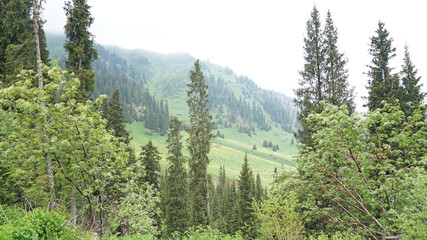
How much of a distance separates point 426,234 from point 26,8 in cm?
2167

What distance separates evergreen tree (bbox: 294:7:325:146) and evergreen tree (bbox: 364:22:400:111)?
6.67 m

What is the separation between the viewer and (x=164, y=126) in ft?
518

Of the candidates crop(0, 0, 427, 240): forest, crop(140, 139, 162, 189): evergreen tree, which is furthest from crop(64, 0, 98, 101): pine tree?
crop(140, 139, 162, 189): evergreen tree

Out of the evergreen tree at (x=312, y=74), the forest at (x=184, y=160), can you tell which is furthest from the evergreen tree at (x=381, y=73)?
the evergreen tree at (x=312, y=74)

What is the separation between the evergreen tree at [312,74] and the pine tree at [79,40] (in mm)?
19216

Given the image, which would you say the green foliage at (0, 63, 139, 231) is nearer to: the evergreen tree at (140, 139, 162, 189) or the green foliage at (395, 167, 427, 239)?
the green foliage at (395, 167, 427, 239)

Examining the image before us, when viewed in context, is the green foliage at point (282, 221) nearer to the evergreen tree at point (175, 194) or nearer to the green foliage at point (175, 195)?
the green foliage at point (175, 195)

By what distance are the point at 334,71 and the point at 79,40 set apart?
939 inches

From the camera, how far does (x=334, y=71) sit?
62.3 ft

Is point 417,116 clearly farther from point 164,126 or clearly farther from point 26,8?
point 164,126

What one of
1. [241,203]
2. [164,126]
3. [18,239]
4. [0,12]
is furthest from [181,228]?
[164,126]

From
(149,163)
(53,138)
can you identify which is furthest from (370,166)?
(149,163)

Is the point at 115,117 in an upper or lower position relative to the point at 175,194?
upper

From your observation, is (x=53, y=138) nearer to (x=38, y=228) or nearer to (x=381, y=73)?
(x=38, y=228)
